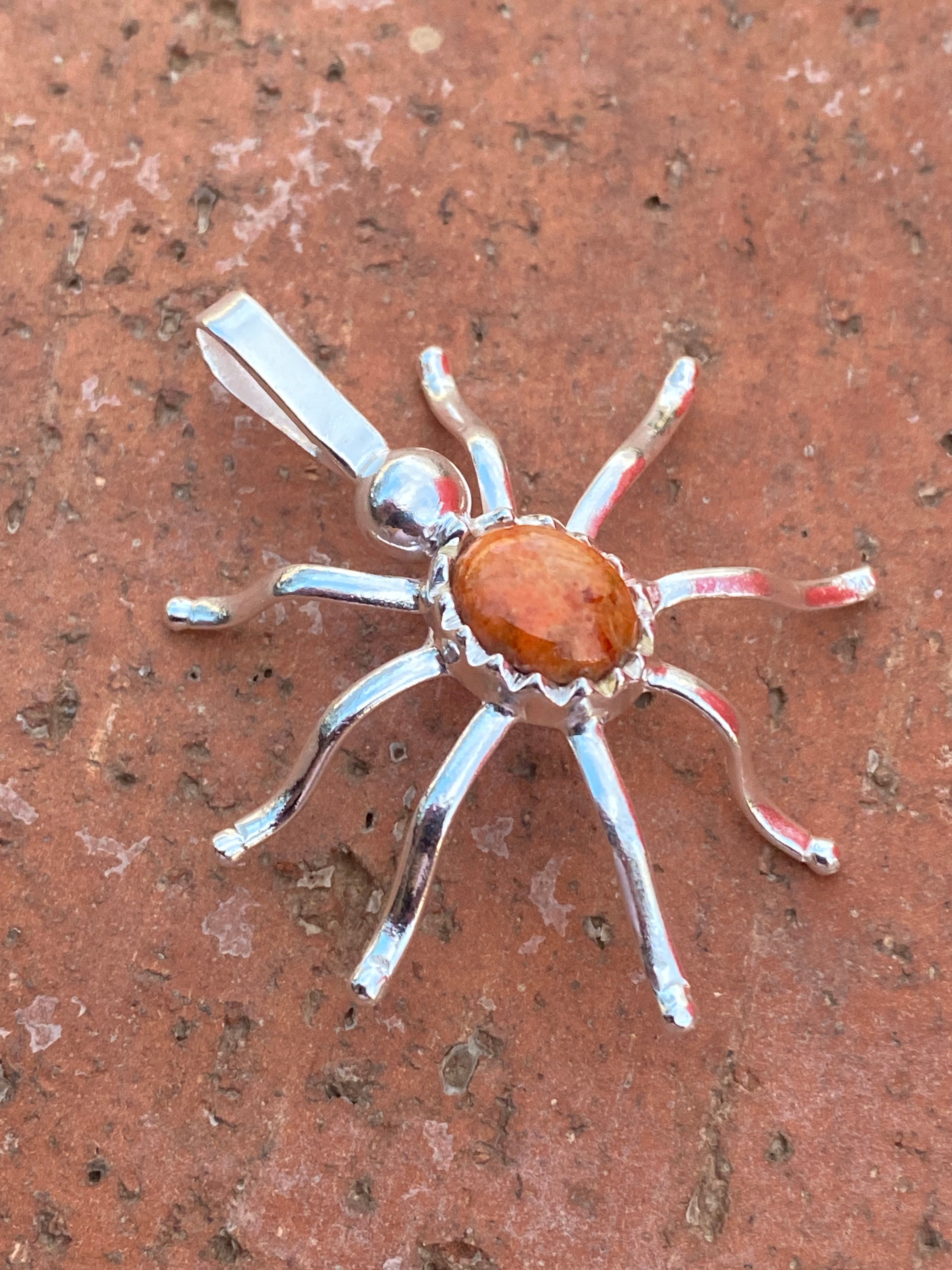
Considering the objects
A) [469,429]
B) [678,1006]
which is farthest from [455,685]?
[678,1006]

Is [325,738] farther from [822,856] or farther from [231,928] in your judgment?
[822,856]

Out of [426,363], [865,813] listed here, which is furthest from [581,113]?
[865,813]

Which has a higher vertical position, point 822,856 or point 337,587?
point 337,587

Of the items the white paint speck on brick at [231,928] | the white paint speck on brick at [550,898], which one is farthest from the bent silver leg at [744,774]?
the white paint speck on brick at [231,928]

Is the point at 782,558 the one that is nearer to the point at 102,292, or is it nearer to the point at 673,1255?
the point at 673,1255

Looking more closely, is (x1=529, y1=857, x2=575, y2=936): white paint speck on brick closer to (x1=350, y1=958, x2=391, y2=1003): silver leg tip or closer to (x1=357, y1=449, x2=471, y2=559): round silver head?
(x1=350, y1=958, x2=391, y2=1003): silver leg tip

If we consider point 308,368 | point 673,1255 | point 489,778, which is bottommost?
point 673,1255
